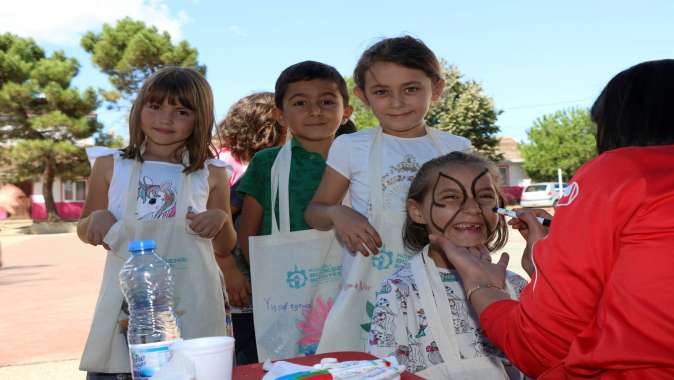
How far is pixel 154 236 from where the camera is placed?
108 inches

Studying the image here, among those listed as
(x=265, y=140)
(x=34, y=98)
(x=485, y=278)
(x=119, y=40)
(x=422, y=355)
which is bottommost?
(x=422, y=355)

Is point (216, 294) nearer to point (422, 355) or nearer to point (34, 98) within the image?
point (422, 355)

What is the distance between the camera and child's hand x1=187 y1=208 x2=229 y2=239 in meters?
2.74

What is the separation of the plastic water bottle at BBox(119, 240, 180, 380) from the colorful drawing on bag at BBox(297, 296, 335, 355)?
0.59m

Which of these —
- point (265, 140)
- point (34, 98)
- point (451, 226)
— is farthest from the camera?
point (34, 98)

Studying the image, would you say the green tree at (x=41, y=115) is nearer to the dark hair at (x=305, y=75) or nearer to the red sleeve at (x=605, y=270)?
the dark hair at (x=305, y=75)

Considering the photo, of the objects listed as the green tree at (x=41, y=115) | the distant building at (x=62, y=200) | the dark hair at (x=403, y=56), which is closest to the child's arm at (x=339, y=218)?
the dark hair at (x=403, y=56)

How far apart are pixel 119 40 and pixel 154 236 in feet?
128

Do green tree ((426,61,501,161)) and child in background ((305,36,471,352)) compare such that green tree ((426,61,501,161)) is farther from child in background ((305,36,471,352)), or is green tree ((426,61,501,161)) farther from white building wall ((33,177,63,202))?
child in background ((305,36,471,352))

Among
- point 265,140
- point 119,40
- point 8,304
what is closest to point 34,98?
point 119,40

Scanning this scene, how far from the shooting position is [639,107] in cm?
147

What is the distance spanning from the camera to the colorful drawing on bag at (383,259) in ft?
8.69

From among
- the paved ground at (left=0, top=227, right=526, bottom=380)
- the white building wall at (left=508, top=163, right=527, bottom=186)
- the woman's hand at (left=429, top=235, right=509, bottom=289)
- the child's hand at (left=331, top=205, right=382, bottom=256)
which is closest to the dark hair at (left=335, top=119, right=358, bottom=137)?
the child's hand at (left=331, top=205, right=382, bottom=256)

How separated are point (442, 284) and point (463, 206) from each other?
302mm
